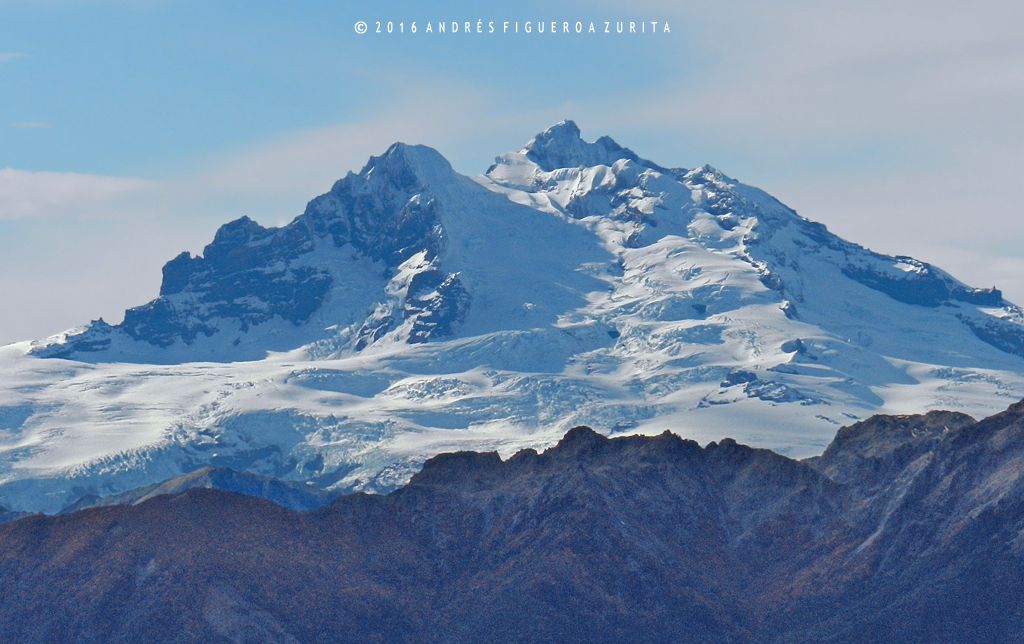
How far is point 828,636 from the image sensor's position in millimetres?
198625

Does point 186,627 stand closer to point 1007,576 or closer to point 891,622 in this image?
point 891,622

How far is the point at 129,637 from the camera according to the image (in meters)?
200

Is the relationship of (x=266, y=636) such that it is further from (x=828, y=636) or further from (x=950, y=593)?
(x=950, y=593)

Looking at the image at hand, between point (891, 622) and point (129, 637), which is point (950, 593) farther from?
point (129, 637)

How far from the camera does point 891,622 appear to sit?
646ft

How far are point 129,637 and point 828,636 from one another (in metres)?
78.7

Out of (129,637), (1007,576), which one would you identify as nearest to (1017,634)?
(1007,576)

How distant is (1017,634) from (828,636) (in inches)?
808

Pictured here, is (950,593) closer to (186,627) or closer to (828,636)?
(828,636)

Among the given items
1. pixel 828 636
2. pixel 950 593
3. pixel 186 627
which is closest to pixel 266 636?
pixel 186 627

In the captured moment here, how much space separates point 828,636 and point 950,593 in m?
14.6

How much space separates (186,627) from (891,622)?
78.9 m

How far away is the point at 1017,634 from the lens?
19112 cm

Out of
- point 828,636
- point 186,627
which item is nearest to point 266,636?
point 186,627
